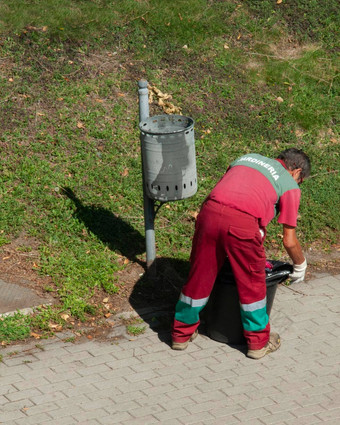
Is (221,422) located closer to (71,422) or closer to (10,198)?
(71,422)

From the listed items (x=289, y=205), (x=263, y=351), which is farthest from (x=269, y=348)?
(x=289, y=205)

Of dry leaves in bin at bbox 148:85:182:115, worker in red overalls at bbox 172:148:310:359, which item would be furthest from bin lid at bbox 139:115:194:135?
dry leaves in bin at bbox 148:85:182:115

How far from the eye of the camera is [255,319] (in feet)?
19.2

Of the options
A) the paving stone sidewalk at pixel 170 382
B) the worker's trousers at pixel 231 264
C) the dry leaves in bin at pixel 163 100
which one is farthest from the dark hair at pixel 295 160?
the dry leaves in bin at pixel 163 100

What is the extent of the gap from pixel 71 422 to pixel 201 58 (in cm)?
622

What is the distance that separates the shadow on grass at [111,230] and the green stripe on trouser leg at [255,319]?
1.64m

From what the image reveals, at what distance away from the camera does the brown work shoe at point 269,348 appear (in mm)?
5977

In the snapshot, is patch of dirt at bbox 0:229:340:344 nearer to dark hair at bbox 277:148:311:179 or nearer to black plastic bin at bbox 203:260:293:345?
black plastic bin at bbox 203:260:293:345

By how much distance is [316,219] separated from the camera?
8047 mm

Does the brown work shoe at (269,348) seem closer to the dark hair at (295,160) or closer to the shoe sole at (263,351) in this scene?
the shoe sole at (263,351)

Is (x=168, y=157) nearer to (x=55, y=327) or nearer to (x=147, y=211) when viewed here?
(x=147, y=211)

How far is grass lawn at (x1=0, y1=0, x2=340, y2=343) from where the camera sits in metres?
7.21

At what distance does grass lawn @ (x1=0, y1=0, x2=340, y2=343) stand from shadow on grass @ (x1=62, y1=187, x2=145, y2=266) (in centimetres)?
2

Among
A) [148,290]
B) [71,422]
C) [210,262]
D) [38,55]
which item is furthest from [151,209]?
[38,55]
